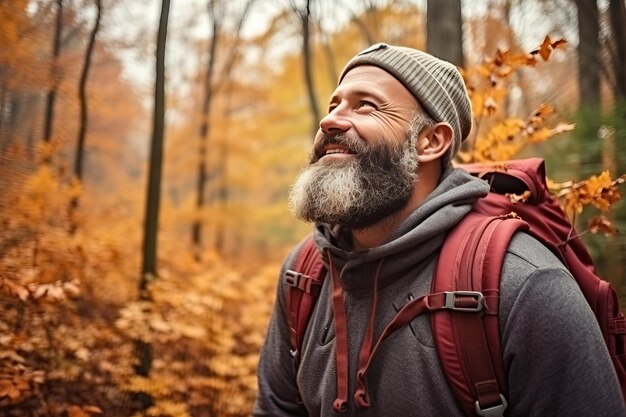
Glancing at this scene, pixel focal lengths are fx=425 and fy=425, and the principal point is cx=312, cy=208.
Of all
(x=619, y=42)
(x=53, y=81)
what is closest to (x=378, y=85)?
(x=619, y=42)

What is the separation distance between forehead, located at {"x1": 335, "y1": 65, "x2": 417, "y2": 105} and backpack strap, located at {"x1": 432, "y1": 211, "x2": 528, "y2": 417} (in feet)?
2.35

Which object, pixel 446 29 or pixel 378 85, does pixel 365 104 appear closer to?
pixel 378 85

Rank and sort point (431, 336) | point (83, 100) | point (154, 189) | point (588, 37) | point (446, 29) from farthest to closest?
point (83, 100)
point (154, 189)
point (588, 37)
point (446, 29)
point (431, 336)

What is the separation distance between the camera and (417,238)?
1628 millimetres

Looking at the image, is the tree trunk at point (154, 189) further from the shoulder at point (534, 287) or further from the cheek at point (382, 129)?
the shoulder at point (534, 287)

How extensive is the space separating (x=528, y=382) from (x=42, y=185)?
15.0ft

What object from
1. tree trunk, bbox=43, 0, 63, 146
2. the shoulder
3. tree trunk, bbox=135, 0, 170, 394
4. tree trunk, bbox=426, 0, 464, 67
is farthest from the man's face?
tree trunk, bbox=43, 0, 63, 146

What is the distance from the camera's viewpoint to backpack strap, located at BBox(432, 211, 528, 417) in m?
1.37

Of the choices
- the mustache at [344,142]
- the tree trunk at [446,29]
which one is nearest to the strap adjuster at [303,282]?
the mustache at [344,142]

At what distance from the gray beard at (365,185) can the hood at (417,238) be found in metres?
0.11

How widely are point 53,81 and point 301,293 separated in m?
4.37

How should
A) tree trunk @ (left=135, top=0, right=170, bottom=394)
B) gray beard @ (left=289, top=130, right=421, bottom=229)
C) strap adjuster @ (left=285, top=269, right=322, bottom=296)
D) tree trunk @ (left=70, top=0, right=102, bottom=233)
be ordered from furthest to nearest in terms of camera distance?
tree trunk @ (left=70, top=0, right=102, bottom=233), tree trunk @ (left=135, top=0, right=170, bottom=394), strap adjuster @ (left=285, top=269, right=322, bottom=296), gray beard @ (left=289, top=130, right=421, bottom=229)

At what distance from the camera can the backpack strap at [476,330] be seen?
1373 mm

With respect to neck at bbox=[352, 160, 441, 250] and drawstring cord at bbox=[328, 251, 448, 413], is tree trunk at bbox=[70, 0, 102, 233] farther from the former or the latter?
drawstring cord at bbox=[328, 251, 448, 413]
